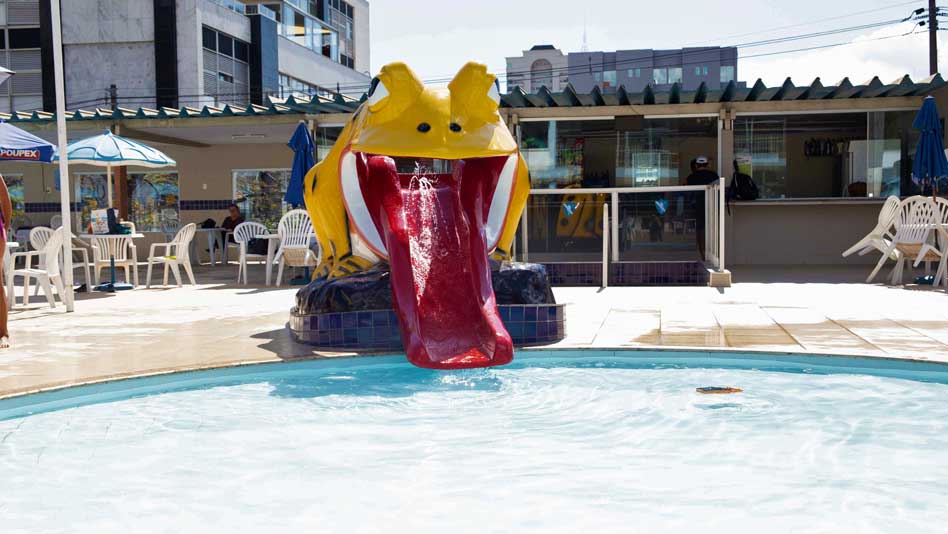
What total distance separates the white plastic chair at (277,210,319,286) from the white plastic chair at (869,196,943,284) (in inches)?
270

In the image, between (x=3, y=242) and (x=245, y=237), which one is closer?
(x=3, y=242)

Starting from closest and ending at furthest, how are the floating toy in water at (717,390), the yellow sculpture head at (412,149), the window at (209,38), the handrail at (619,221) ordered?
the floating toy in water at (717,390) → the yellow sculpture head at (412,149) → the handrail at (619,221) → the window at (209,38)

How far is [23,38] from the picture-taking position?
32031 mm

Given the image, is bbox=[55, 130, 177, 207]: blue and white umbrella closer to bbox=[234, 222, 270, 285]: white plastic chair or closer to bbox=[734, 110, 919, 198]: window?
bbox=[234, 222, 270, 285]: white plastic chair

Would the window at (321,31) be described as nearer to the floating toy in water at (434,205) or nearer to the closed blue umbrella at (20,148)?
the closed blue umbrella at (20,148)

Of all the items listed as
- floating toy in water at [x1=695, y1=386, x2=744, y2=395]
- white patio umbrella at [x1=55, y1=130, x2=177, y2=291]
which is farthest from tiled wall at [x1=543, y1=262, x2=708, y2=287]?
floating toy in water at [x1=695, y1=386, x2=744, y2=395]

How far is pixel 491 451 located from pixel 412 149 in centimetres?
223

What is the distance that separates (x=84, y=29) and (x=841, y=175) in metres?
26.5

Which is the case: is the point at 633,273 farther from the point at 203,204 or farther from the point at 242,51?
the point at 242,51

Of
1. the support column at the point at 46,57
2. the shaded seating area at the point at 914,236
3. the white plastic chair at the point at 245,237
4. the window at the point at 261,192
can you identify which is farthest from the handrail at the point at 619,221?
the support column at the point at 46,57

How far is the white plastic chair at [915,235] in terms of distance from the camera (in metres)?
9.72

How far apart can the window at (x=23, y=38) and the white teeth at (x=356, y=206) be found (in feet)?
102

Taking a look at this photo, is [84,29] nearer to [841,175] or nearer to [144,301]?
[144,301]

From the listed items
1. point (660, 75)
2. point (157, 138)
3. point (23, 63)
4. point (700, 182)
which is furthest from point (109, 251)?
point (660, 75)
